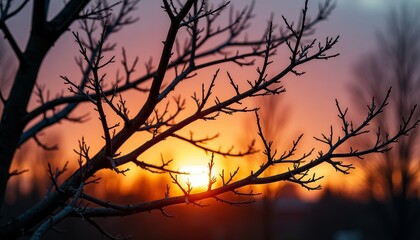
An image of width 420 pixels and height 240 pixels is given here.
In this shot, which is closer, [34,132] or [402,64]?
[34,132]

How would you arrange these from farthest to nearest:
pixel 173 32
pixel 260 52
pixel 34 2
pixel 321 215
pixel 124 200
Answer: pixel 321 215
pixel 124 200
pixel 260 52
pixel 34 2
pixel 173 32

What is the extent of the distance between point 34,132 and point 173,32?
2.78 meters

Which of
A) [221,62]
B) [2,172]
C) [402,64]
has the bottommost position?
[2,172]

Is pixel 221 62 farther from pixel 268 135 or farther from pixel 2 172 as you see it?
pixel 268 135

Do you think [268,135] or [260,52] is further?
[268,135]

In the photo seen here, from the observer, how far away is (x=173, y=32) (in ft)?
12.3

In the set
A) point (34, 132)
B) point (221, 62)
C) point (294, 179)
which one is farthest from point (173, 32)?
point (34, 132)

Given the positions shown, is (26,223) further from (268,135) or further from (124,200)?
(124,200)

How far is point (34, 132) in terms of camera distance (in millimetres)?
5992

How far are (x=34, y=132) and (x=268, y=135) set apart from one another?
18669 mm

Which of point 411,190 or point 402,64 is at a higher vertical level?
point 402,64

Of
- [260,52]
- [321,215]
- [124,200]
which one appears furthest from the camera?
[321,215]

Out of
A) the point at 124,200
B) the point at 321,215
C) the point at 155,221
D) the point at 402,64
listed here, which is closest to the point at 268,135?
the point at 402,64

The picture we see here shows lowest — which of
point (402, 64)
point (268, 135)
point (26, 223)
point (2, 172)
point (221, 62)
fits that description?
point (26, 223)
